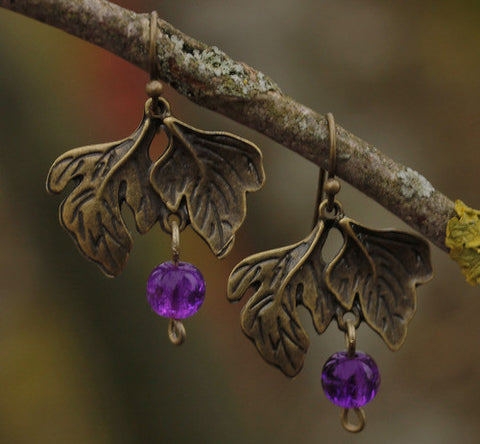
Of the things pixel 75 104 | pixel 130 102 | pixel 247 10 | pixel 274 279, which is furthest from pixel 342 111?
pixel 274 279

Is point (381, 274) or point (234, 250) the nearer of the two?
point (381, 274)

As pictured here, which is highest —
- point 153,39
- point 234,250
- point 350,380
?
point 234,250

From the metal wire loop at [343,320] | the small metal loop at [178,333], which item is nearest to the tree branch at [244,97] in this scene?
the metal wire loop at [343,320]

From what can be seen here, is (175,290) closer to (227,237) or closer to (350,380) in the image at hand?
(227,237)

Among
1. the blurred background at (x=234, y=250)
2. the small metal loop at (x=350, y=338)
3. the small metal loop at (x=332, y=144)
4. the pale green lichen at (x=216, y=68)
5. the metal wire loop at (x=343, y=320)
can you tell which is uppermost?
the blurred background at (x=234, y=250)

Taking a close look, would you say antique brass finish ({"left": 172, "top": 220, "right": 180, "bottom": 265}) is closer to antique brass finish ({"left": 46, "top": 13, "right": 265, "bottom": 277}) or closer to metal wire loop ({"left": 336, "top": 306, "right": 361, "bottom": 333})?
antique brass finish ({"left": 46, "top": 13, "right": 265, "bottom": 277})

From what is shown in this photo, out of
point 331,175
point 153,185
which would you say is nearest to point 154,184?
point 153,185

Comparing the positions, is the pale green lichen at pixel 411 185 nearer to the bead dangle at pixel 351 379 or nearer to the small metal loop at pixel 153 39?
the bead dangle at pixel 351 379
